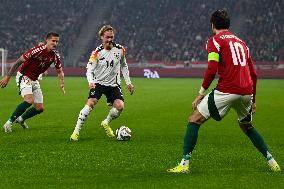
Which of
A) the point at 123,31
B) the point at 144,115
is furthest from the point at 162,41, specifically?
the point at 144,115

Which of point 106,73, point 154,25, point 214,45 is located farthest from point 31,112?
point 154,25

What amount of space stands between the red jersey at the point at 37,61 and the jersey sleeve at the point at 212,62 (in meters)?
6.31

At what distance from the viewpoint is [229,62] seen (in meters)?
7.86

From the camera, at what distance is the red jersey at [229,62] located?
7.77m

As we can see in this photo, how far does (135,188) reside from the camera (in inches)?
274

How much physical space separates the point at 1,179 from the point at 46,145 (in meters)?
3.76

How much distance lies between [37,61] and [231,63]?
681 centimetres

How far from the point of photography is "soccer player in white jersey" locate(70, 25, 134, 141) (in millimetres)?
12180

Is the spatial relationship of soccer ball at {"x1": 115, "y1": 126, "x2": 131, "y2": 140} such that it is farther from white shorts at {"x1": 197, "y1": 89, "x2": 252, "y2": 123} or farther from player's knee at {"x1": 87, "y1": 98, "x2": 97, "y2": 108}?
white shorts at {"x1": 197, "y1": 89, "x2": 252, "y2": 123}

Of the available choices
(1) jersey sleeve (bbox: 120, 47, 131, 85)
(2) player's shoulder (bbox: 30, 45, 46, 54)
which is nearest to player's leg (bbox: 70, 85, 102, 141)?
(1) jersey sleeve (bbox: 120, 47, 131, 85)

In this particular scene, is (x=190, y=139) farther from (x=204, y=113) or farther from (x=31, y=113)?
(x=31, y=113)

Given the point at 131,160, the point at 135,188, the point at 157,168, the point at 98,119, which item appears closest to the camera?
the point at 135,188

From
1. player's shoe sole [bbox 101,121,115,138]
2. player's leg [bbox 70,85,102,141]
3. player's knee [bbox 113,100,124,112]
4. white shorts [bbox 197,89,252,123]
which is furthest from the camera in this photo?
player's shoe sole [bbox 101,121,115,138]

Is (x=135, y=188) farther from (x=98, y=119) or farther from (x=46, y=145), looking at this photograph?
(x=98, y=119)
